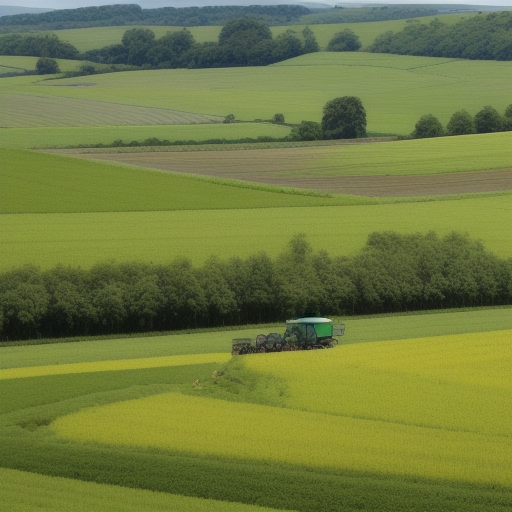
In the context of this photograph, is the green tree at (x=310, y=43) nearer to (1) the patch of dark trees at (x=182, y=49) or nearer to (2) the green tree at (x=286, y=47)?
(2) the green tree at (x=286, y=47)

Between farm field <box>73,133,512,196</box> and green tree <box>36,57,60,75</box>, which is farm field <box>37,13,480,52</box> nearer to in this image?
green tree <box>36,57,60,75</box>

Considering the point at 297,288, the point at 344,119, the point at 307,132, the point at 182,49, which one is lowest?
the point at 297,288

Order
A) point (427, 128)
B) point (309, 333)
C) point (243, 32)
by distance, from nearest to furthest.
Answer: point (309, 333)
point (427, 128)
point (243, 32)

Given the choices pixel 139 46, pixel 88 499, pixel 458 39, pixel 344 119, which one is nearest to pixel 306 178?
pixel 344 119

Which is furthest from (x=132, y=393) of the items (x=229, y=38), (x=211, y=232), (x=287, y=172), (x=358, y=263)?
(x=229, y=38)

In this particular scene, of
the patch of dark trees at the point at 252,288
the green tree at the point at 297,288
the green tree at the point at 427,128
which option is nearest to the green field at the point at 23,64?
the green tree at the point at 427,128

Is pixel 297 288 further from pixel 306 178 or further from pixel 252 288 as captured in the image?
pixel 306 178

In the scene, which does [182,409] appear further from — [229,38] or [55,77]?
[229,38]
